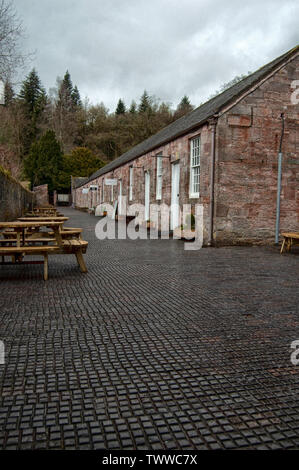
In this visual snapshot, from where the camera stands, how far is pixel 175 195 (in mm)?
15398

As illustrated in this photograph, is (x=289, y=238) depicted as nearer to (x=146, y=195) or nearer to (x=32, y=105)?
(x=146, y=195)

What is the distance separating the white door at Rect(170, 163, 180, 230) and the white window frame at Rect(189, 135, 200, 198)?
62.0 inches

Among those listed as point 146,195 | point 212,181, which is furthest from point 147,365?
point 146,195

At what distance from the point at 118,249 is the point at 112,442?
829cm

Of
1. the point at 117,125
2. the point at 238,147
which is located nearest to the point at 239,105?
the point at 238,147

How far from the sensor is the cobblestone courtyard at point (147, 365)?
2.03 metres

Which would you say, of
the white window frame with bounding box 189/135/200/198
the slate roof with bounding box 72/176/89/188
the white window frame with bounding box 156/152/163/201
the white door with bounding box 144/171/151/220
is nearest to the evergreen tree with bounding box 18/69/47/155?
the slate roof with bounding box 72/176/89/188

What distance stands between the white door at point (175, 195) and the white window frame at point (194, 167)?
5.17 ft

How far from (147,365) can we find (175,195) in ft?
42.2

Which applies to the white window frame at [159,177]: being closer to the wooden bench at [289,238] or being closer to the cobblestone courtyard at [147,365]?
the wooden bench at [289,238]

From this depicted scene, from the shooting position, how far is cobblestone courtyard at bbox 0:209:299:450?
6.65ft

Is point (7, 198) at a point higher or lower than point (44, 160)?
lower

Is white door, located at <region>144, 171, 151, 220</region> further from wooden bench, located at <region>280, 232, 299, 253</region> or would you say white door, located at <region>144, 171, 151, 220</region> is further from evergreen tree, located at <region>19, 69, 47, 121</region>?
evergreen tree, located at <region>19, 69, 47, 121</region>
